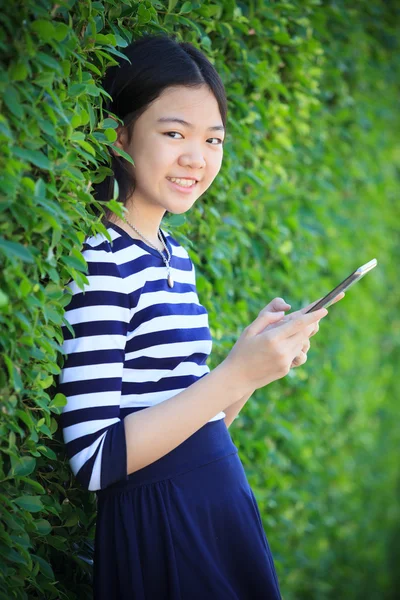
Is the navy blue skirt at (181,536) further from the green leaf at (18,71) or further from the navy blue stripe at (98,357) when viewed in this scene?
the green leaf at (18,71)

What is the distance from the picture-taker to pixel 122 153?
1.53 metres

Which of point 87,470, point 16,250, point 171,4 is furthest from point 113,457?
point 171,4

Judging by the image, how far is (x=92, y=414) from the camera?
140cm

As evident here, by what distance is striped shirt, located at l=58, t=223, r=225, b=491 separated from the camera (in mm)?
1395

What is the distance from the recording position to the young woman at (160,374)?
1.41m

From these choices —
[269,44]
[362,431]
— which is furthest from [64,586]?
[362,431]

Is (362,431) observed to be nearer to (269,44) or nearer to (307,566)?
(307,566)

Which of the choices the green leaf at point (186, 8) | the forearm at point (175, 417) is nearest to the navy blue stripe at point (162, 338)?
the forearm at point (175, 417)

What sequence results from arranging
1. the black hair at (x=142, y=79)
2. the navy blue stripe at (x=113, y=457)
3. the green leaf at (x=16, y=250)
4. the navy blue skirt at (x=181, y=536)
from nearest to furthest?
the green leaf at (x=16, y=250) < the navy blue stripe at (x=113, y=457) < the navy blue skirt at (x=181, y=536) < the black hair at (x=142, y=79)

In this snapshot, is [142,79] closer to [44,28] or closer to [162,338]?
[44,28]

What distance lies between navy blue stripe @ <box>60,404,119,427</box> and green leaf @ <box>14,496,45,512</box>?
0.57 ft

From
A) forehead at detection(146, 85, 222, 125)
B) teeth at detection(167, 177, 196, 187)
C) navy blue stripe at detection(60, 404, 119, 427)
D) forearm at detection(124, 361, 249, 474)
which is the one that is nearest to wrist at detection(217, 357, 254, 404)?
forearm at detection(124, 361, 249, 474)

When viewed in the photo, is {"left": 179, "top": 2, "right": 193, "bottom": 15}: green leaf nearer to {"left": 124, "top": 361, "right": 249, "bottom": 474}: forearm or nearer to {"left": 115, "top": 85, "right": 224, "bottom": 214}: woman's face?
{"left": 115, "top": 85, "right": 224, "bottom": 214}: woman's face

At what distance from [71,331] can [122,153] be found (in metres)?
0.38
